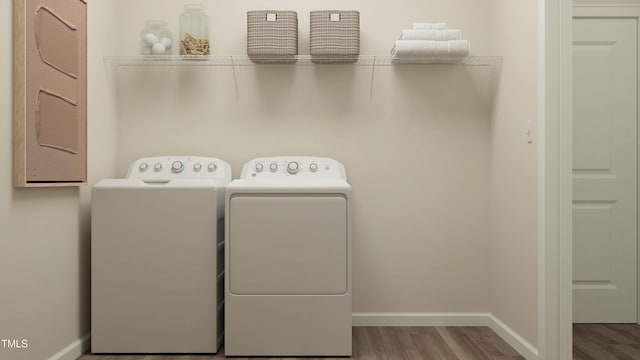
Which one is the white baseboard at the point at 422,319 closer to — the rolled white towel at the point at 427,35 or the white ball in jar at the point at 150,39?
the rolled white towel at the point at 427,35

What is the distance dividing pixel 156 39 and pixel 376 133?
4.52 feet

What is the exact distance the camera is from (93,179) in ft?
9.04

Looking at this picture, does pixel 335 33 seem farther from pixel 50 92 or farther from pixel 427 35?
pixel 50 92

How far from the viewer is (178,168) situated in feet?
9.56

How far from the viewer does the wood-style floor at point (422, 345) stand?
2.52 m

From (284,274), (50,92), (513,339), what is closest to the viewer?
(50,92)

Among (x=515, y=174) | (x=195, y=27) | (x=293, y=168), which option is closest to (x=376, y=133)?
(x=293, y=168)

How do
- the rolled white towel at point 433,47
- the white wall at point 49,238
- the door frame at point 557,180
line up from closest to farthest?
the white wall at point 49,238 → the door frame at point 557,180 → the rolled white towel at point 433,47

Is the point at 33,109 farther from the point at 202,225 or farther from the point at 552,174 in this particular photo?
the point at 552,174

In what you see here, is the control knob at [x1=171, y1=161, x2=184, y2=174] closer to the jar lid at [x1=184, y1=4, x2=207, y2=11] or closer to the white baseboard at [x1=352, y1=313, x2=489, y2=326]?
the jar lid at [x1=184, y1=4, x2=207, y2=11]

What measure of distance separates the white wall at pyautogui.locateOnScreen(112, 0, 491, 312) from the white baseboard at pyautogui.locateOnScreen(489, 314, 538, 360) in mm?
159

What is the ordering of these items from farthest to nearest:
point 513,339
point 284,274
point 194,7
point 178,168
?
point 194,7 < point 178,168 < point 513,339 < point 284,274

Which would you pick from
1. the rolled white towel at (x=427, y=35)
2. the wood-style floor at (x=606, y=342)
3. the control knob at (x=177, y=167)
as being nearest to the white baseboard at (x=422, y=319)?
the wood-style floor at (x=606, y=342)

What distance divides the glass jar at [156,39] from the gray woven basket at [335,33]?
33.1 inches
